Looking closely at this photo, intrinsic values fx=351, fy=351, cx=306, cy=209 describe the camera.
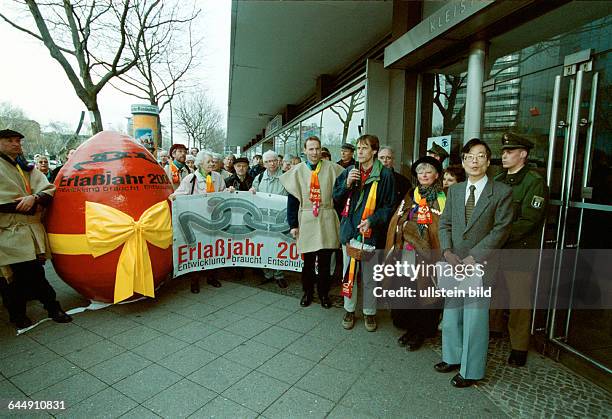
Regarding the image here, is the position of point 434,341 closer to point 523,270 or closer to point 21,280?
point 523,270

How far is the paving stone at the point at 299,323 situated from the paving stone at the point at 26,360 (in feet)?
7.02

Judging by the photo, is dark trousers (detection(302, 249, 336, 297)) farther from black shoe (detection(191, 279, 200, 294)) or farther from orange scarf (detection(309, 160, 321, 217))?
black shoe (detection(191, 279, 200, 294))

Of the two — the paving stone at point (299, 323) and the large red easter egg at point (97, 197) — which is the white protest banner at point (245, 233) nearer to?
the large red easter egg at point (97, 197)

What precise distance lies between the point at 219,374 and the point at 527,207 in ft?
9.63

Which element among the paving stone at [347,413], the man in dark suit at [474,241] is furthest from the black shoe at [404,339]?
the paving stone at [347,413]

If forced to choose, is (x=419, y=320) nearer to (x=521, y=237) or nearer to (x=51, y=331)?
(x=521, y=237)

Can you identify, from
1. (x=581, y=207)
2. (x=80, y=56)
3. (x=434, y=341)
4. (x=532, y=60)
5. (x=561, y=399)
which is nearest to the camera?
(x=561, y=399)

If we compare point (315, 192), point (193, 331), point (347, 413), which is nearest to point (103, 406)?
point (193, 331)

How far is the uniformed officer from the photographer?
297cm

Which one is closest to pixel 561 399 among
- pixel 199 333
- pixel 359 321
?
pixel 359 321

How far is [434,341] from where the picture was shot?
358 cm

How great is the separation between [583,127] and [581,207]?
2.34 ft

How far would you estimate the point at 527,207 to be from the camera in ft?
9.77

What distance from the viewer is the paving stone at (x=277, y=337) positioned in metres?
3.42
